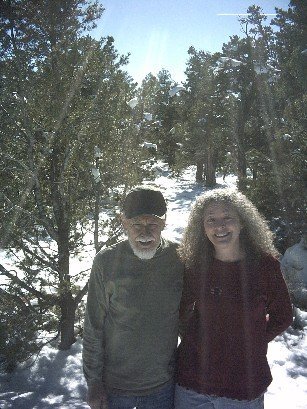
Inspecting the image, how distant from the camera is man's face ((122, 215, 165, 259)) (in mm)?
2418

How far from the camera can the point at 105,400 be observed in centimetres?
241

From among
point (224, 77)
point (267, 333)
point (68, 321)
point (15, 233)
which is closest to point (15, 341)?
point (68, 321)

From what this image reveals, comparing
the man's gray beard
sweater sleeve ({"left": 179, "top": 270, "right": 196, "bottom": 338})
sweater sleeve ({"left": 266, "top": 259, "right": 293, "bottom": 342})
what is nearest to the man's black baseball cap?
the man's gray beard

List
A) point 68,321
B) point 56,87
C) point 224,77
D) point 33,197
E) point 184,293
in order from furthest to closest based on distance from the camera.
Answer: point 224,77 → point 68,321 → point 33,197 → point 56,87 → point 184,293

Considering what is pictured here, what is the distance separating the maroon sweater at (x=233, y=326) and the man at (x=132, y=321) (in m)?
0.18

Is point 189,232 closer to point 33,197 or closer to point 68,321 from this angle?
point 33,197

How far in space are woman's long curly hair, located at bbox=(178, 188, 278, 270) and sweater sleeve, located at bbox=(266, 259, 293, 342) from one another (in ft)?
0.48

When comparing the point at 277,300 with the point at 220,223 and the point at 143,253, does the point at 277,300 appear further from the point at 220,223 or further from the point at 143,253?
the point at 143,253

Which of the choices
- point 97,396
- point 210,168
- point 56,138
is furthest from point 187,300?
point 210,168

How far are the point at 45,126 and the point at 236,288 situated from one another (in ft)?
12.3

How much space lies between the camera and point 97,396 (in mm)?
2379

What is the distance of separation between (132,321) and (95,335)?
27cm

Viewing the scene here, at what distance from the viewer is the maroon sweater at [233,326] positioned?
2316 mm

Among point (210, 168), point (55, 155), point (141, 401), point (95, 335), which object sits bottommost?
point (141, 401)
